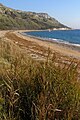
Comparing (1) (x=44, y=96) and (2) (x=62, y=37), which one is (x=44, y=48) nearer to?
(1) (x=44, y=96)

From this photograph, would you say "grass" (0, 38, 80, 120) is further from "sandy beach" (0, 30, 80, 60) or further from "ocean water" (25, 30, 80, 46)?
"ocean water" (25, 30, 80, 46)

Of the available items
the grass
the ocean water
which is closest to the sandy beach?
the ocean water

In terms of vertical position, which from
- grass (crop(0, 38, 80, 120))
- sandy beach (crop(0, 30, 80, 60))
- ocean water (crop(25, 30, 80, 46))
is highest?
grass (crop(0, 38, 80, 120))

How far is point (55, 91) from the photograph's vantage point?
4.21m

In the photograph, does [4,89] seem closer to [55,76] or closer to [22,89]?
[22,89]

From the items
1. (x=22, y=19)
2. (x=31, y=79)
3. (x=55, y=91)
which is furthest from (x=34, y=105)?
(x=22, y=19)

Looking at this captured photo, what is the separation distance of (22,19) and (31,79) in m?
180

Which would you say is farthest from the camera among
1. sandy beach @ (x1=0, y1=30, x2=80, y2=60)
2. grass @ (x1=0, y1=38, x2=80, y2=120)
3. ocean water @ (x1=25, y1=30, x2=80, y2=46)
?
ocean water @ (x1=25, y1=30, x2=80, y2=46)

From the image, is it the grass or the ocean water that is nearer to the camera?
the grass

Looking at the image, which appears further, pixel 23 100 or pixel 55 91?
pixel 23 100

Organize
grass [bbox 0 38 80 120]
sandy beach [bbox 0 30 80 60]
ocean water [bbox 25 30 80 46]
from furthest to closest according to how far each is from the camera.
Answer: ocean water [bbox 25 30 80 46] → sandy beach [bbox 0 30 80 60] → grass [bbox 0 38 80 120]

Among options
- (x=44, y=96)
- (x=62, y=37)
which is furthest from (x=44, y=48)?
(x=62, y=37)

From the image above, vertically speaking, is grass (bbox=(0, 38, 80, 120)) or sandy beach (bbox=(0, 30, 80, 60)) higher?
grass (bbox=(0, 38, 80, 120))

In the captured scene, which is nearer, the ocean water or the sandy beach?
the sandy beach
